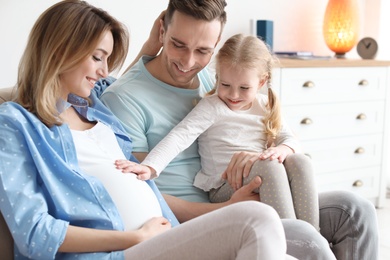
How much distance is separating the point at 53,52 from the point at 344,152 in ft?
7.37

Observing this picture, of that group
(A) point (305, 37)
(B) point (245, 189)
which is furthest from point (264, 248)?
(A) point (305, 37)

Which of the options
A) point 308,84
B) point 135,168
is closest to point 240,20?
point 308,84

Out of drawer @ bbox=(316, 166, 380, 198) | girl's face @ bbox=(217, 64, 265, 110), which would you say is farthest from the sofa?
drawer @ bbox=(316, 166, 380, 198)

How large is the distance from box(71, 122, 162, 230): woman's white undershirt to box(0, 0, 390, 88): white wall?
3.68 ft

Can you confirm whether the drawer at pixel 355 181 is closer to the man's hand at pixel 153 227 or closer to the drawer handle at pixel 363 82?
the drawer handle at pixel 363 82

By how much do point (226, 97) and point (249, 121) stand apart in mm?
108

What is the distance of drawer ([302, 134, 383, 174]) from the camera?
3.08 metres

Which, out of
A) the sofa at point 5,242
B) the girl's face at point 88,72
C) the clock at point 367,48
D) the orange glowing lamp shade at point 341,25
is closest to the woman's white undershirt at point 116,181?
the girl's face at point 88,72

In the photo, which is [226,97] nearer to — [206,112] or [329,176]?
[206,112]

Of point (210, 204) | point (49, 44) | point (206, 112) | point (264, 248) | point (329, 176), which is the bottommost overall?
A: point (329, 176)

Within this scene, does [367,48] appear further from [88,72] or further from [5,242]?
[5,242]

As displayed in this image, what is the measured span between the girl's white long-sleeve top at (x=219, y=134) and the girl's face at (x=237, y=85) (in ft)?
0.09

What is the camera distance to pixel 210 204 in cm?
167

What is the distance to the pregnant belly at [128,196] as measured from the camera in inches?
54.4
